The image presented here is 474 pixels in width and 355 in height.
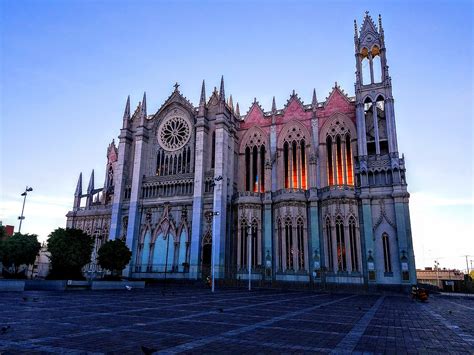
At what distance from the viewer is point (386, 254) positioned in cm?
3978

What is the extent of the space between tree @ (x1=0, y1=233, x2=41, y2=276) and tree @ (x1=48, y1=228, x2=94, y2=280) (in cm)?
206

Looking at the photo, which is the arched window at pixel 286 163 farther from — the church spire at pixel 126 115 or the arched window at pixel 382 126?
the church spire at pixel 126 115

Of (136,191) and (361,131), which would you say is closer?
(361,131)

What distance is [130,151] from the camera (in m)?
57.3

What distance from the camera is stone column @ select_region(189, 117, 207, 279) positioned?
45312 millimetres

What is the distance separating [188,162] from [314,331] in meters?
43.3

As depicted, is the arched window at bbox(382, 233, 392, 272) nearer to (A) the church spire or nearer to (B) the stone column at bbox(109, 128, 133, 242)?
(B) the stone column at bbox(109, 128, 133, 242)

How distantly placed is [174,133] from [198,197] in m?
12.7

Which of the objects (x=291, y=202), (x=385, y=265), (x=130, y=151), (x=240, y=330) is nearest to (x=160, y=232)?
(x=130, y=151)

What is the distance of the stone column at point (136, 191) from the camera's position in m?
50.3

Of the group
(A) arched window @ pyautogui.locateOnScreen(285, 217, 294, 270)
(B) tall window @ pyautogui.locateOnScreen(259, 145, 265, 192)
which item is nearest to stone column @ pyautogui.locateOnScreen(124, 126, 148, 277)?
(B) tall window @ pyautogui.locateOnScreen(259, 145, 265, 192)

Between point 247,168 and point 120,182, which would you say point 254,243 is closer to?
point 247,168

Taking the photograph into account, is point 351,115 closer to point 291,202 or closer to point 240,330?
point 291,202

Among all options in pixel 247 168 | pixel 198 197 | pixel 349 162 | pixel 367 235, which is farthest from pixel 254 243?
pixel 349 162
